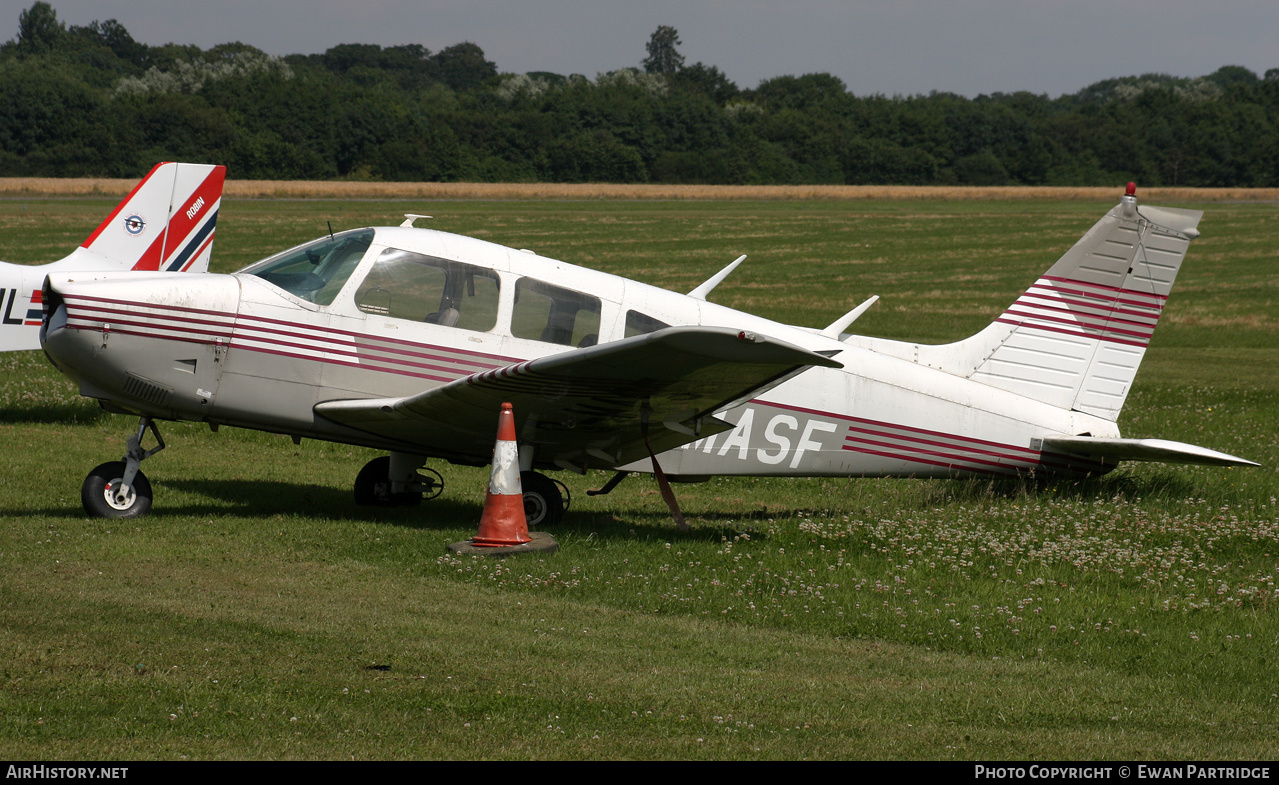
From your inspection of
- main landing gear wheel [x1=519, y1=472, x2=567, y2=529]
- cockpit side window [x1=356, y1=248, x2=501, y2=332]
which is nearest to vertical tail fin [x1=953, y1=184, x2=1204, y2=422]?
main landing gear wheel [x1=519, y1=472, x2=567, y2=529]

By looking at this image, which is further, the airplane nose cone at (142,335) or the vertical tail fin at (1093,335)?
the vertical tail fin at (1093,335)

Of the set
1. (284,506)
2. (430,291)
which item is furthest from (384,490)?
(430,291)

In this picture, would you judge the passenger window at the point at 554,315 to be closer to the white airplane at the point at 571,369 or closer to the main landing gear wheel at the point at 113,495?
the white airplane at the point at 571,369

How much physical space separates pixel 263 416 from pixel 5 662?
358cm

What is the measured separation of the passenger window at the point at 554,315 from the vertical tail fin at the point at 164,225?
660cm

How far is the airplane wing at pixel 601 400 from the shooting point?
702cm

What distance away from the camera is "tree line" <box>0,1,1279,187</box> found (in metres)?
89.7

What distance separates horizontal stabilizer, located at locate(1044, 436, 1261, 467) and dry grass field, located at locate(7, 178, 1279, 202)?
63693 millimetres

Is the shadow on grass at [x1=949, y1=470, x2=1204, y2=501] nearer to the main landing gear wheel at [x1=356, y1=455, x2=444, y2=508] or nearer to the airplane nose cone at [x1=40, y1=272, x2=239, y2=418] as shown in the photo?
the main landing gear wheel at [x1=356, y1=455, x2=444, y2=508]

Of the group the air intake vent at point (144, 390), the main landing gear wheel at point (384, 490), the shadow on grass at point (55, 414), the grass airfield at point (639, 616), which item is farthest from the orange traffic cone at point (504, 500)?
the shadow on grass at point (55, 414)

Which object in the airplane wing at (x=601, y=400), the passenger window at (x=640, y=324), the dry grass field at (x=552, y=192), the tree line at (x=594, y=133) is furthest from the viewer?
the tree line at (x=594, y=133)

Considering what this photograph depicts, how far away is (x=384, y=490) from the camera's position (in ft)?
32.0

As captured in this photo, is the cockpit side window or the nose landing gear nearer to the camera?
the nose landing gear

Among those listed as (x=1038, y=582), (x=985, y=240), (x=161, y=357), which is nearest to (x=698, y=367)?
(x=1038, y=582)
